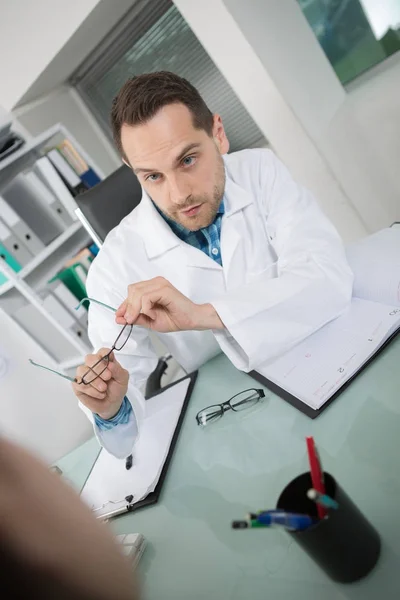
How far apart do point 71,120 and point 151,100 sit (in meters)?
2.18

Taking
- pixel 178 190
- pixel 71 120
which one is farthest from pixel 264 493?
pixel 71 120

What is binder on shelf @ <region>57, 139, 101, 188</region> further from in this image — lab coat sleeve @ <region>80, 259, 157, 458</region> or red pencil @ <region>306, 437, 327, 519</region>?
red pencil @ <region>306, 437, 327, 519</region>

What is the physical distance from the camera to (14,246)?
2.26 meters

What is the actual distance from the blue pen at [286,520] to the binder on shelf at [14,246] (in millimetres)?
2153

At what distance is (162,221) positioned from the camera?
127cm

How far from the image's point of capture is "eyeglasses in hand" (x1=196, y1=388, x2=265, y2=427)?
2.88 ft

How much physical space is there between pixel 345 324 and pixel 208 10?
1502 millimetres

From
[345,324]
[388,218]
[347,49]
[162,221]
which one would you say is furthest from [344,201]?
[345,324]

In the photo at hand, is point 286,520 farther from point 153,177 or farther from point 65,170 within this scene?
point 65,170

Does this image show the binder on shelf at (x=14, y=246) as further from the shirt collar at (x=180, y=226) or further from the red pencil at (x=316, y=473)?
the red pencil at (x=316, y=473)

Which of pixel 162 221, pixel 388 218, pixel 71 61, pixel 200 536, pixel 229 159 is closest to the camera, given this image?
pixel 200 536

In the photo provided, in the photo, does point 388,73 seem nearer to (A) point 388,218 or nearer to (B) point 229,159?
(A) point 388,218

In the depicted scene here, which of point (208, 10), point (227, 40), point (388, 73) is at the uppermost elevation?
point (208, 10)

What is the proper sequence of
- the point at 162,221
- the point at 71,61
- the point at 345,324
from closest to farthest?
1. the point at 345,324
2. the point at 162,221
3. the point at 71,61
